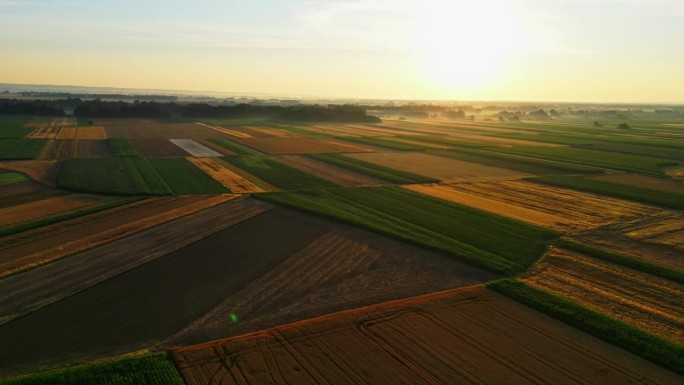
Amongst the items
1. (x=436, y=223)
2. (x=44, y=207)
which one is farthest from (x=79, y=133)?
(x=436, y=223)

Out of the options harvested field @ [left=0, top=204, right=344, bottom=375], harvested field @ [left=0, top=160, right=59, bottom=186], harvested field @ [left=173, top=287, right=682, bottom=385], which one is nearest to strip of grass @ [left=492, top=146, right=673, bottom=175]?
harvested field @ [left=173, top=287, right=682, bottom=385]

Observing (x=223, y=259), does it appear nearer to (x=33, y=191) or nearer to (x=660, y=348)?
(x=660, y=348)

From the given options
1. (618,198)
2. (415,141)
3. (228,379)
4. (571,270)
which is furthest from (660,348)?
(415,141)

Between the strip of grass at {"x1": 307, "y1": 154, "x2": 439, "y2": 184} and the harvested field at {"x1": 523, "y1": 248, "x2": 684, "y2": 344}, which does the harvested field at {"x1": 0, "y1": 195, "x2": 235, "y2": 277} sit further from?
the harvested field at {"x1": 523, "y1": 248, "x2": 684, "y2": 344}

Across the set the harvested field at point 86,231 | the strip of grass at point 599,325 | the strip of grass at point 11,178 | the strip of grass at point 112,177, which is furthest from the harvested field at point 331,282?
the strip of grass at point 11,178

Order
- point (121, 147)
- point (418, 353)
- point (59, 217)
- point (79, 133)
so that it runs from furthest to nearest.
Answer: point (79, 133), point (121, 147), point (59, 217), point (418, 353)

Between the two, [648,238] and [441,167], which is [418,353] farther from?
[441,167]

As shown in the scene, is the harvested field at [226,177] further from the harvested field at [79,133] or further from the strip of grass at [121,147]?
the harvested field at [79,133]
